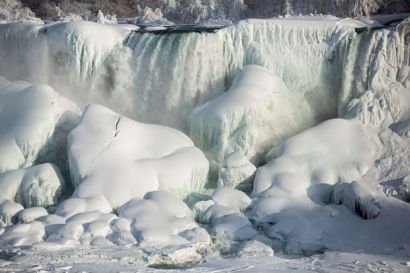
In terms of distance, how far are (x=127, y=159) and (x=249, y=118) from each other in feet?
5.24

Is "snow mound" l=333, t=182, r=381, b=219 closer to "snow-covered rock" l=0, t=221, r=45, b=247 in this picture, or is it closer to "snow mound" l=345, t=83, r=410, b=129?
"snow mound" l=345, t=83, r=410, b=129

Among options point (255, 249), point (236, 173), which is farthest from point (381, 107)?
point (255, 249)

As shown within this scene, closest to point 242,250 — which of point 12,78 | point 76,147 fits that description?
point 76,147

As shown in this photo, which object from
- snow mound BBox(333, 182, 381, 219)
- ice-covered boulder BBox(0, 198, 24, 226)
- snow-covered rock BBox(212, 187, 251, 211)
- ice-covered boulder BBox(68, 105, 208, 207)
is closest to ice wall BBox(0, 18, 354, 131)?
ice-covered boulder BBox(68, 105, 208, 207)

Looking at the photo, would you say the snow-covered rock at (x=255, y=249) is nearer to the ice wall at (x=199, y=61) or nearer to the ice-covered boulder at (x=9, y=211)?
the ice-covered boulder at (x=9, y=211)

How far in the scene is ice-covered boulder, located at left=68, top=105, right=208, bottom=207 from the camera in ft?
→ 24.0

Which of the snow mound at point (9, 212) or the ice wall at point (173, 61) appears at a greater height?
the ice wall at point (173, 61)

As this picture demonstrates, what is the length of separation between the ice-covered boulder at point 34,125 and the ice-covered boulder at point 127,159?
443 millimetres

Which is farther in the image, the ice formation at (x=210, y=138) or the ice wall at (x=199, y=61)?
the ice wall at (x=199, y=61)

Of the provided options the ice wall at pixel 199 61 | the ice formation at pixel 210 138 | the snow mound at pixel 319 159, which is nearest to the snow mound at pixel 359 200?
the ice formation at pixel 210 138

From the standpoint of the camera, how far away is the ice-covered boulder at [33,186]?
7.48 meters

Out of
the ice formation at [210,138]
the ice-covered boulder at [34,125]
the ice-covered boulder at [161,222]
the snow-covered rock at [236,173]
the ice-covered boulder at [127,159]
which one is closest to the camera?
the ice-covered boulder at [161,222]

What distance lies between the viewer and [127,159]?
7578mm

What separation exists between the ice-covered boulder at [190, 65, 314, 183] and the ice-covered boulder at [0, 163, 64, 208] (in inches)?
72.1
